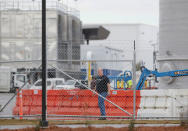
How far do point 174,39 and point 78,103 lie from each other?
5.65 meters

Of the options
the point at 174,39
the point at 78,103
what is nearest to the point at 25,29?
the point at 174,39

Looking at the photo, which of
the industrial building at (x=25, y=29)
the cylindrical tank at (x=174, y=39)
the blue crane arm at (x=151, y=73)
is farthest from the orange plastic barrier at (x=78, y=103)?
the industrial building at (x=25, y=29)

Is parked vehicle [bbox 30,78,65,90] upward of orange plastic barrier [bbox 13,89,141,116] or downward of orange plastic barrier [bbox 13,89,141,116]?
upward

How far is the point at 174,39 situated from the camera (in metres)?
17.7

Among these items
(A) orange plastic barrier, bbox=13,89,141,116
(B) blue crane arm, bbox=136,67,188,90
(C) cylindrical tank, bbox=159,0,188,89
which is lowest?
(A) orange plastic barrier, bbox=13,89,141,116

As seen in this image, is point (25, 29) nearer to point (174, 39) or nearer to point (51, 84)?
point (51, 84)

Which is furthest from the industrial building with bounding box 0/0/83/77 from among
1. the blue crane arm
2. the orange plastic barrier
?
the orange plastic barrier

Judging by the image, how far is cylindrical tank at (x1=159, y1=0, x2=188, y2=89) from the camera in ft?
57.5

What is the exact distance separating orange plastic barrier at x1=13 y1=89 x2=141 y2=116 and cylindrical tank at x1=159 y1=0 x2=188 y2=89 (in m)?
3.81

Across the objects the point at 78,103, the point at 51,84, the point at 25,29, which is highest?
the point at 25,29

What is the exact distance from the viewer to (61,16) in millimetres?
48688

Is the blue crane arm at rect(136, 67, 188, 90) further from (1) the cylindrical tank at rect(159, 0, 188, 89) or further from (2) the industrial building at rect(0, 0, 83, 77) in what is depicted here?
(2) the industrial building at rect(0, 0, 83, 77)

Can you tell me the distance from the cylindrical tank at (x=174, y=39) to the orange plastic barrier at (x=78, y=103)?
12.5 ft

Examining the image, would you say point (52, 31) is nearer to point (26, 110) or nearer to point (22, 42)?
point (22, 42)
